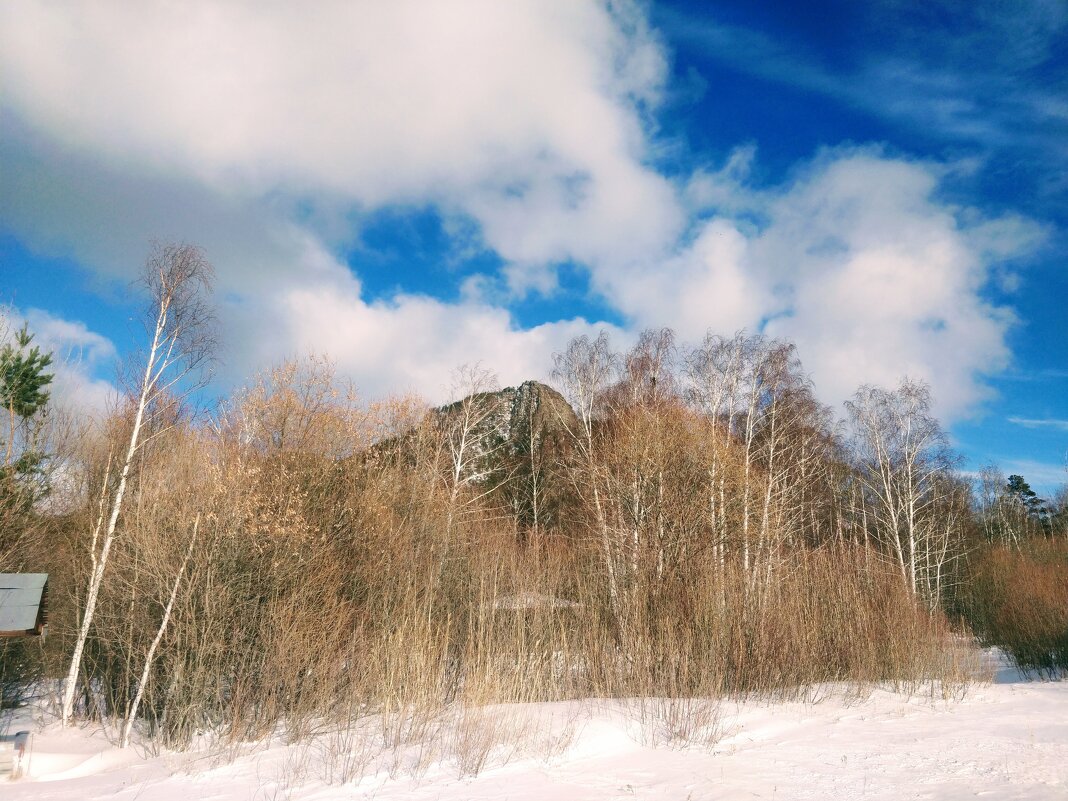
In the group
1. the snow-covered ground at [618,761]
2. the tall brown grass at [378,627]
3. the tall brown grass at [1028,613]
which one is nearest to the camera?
the snow-covered ground at [618,761]

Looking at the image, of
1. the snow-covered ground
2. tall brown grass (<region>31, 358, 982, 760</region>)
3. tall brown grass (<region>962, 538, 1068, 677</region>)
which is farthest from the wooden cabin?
tall brown grass (<region>962, 538, 1068, 677</region>)

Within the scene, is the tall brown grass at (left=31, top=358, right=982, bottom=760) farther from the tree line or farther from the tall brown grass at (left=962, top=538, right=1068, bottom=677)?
the tall brown grass at (left=962, top=538, right=1068, bottom=677)

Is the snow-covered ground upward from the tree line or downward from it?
downward

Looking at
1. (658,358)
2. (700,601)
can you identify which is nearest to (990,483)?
(658,358)

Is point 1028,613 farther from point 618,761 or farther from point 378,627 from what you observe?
point 378,627

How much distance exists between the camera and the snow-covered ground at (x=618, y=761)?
6.15m

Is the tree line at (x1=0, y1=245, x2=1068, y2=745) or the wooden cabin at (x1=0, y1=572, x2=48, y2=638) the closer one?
the wooden cabin at (x1=0, y1=572, x2=48, y2=638)

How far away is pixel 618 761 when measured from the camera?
7223 mm

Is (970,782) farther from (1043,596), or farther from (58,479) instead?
(58,479)

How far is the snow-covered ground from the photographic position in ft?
20.2

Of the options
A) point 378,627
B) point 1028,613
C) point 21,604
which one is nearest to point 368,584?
point 378,627

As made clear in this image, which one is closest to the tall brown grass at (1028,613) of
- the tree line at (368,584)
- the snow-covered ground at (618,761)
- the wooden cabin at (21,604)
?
the tree line at (368,584)

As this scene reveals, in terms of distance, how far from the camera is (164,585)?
9.96 meters

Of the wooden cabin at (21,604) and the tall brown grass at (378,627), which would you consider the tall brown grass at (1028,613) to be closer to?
the tall brown grass at (378,627)
